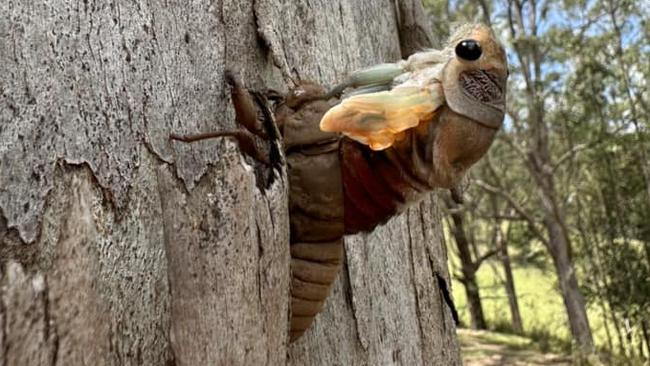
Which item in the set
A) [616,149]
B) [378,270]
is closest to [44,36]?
[378,270]

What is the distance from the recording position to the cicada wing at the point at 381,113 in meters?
0.78

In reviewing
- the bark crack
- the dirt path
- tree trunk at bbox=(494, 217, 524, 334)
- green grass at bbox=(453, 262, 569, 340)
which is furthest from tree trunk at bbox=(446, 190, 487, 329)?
the bark crack

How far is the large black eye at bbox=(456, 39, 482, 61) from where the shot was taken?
0.80 m

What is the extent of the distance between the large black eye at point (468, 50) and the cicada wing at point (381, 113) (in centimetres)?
5

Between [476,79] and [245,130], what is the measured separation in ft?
0.85

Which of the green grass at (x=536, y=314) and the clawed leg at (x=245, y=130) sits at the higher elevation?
the clawed leg at (x=245, y=130)

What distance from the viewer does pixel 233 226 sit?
76cm

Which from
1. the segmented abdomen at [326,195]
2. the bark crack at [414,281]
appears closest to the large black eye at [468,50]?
the segmented abdomen at [326,195]

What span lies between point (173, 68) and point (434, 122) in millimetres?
292

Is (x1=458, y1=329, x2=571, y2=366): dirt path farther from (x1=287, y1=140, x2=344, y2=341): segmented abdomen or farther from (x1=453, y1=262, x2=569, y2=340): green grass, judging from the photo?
(x1=287, y1=140, x2=344, y2=341): segmented abdomen

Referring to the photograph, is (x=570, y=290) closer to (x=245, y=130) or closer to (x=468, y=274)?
(x=468, y=274)

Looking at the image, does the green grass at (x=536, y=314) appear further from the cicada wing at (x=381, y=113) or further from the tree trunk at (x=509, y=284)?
the cicada wing at (x=381, y=113)

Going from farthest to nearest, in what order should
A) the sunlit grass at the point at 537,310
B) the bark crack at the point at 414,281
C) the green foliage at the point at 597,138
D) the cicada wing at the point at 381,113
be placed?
the sunlit grass at the point at 537,310
the green foliage at the point at 597,138
the bark crack at the point at 414,281
the cicada wing at the point at 381,113

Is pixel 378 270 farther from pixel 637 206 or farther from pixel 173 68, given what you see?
pixel 637 206
